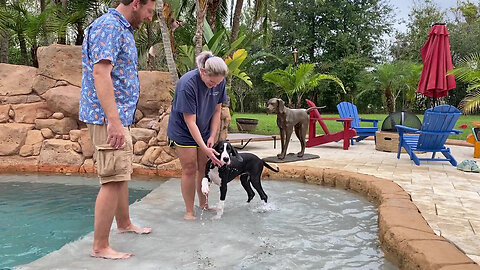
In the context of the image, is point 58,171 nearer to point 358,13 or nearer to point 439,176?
point 439,176

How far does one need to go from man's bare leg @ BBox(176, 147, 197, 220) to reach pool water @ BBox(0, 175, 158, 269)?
2.77ft

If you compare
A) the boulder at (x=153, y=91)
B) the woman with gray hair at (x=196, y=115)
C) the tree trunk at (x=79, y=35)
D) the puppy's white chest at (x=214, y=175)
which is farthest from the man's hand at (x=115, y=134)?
the tree trunk at (x=79, y=35)

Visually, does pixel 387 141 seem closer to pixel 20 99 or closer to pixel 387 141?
pixel 387 141

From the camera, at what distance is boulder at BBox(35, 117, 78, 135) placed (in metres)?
6.18

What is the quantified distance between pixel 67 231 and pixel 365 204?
9.44ft

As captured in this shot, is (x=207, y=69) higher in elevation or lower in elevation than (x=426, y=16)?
lower

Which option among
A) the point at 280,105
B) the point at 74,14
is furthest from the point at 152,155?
the point at 74,14

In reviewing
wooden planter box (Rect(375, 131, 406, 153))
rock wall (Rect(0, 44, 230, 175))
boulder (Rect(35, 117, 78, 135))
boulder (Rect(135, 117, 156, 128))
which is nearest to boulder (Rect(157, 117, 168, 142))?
rock wall (Rect(0, 44, 230, 175))

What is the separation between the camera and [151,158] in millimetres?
5840

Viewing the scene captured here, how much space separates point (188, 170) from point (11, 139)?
4.27 meters

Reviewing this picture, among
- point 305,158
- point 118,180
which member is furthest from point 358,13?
point 118,180

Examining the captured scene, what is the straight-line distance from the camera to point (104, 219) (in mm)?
2322

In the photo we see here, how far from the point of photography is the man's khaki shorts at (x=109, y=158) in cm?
225

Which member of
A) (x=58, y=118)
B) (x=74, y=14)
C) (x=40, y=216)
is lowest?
(x=40, y=216)
